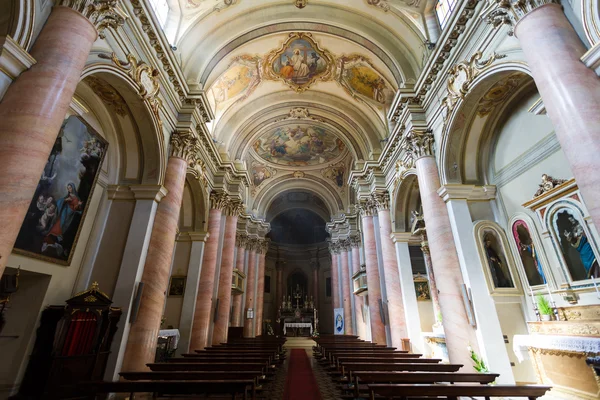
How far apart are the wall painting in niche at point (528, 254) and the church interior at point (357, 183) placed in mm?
43

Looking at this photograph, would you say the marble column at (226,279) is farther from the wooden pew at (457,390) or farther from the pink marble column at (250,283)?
the wooden pew at (457,390)

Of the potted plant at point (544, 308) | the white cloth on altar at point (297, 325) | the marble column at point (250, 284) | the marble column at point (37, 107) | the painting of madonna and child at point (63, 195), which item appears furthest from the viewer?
the white cloth on altar at point (297, 325)

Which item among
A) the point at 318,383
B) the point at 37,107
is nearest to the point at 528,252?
the point at 318,383

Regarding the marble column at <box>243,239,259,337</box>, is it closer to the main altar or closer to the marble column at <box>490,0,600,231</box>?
the main altar

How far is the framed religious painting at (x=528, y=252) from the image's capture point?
6320 mm

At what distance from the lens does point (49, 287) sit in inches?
238

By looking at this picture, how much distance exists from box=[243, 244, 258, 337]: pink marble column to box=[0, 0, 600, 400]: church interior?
5.86m

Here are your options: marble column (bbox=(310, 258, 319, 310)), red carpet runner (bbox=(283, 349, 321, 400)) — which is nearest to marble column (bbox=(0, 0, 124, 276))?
red carpet runner (bbox=(283, 349, 321, 400))

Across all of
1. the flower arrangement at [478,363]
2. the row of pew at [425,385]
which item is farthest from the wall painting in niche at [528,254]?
the row of pew at [425,385]

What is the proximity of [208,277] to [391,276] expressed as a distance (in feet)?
22.3

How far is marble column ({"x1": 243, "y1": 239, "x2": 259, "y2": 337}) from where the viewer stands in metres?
17.2

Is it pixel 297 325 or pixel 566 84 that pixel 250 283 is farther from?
pixel 566 84

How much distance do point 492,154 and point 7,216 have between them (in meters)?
9.60

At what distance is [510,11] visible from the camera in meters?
5.15
